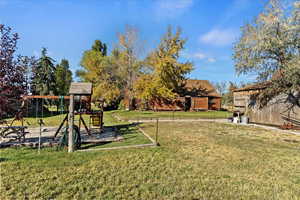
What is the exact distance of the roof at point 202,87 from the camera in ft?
88.6

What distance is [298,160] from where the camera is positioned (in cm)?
474

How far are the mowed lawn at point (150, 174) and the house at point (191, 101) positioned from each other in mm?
18813

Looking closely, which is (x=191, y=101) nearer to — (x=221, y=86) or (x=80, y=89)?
(x=80, y=89)

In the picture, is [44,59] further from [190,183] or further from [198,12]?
[190,183]

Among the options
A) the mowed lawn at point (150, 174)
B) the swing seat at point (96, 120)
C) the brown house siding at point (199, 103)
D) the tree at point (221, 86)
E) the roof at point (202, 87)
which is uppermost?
the tree at point (221, 86)

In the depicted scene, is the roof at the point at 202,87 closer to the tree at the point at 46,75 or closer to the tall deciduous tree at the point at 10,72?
the tree at the point at 46,75

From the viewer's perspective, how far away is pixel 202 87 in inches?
1101

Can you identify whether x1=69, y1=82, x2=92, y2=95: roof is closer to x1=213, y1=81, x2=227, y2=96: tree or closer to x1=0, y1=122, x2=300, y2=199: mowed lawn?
x1=0, y1=122, x2=300, y2=199: mowed lawn

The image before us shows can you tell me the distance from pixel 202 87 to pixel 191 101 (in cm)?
435

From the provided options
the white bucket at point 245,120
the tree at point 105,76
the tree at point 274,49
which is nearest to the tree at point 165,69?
the tree at point 105,76

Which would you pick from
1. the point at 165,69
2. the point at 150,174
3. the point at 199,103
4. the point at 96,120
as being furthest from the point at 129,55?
the point at 150,174

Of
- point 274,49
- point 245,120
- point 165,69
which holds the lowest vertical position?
point 245,120

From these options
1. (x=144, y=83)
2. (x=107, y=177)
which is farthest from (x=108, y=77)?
(x=107, y=177)

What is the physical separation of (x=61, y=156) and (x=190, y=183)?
3493mm
